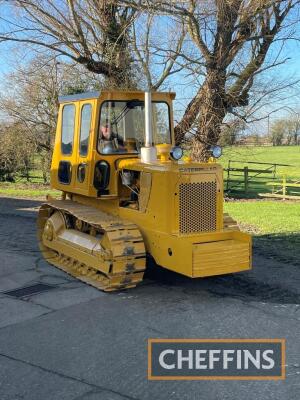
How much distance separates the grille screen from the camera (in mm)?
6578

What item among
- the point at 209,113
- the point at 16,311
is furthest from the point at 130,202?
the point at 209,113

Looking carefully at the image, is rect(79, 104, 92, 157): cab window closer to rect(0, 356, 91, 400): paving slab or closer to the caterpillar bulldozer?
the caterpillar bulldozer

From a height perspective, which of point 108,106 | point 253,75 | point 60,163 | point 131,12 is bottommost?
point 60,163

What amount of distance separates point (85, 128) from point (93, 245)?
1.83m

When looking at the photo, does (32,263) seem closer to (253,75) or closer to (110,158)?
(110,158)

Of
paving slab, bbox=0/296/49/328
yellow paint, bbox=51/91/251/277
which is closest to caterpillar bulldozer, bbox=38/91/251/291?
yellow paint, bbox=51/91/251/277

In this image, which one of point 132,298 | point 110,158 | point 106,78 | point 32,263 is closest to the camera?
point 132,298

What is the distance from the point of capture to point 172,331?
5398mm

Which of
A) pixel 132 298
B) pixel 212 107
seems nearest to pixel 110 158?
pixel 132 298

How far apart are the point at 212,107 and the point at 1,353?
13.5 metres

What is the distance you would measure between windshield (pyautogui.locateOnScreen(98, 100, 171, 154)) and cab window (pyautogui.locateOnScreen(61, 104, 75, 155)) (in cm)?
87

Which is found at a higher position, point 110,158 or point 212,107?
point 212,107

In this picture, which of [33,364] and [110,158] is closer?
[33,364]

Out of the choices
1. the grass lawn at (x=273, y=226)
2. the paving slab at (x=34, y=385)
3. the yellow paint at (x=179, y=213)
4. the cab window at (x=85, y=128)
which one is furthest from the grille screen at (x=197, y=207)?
the paving slab at (x=34, y=385)
